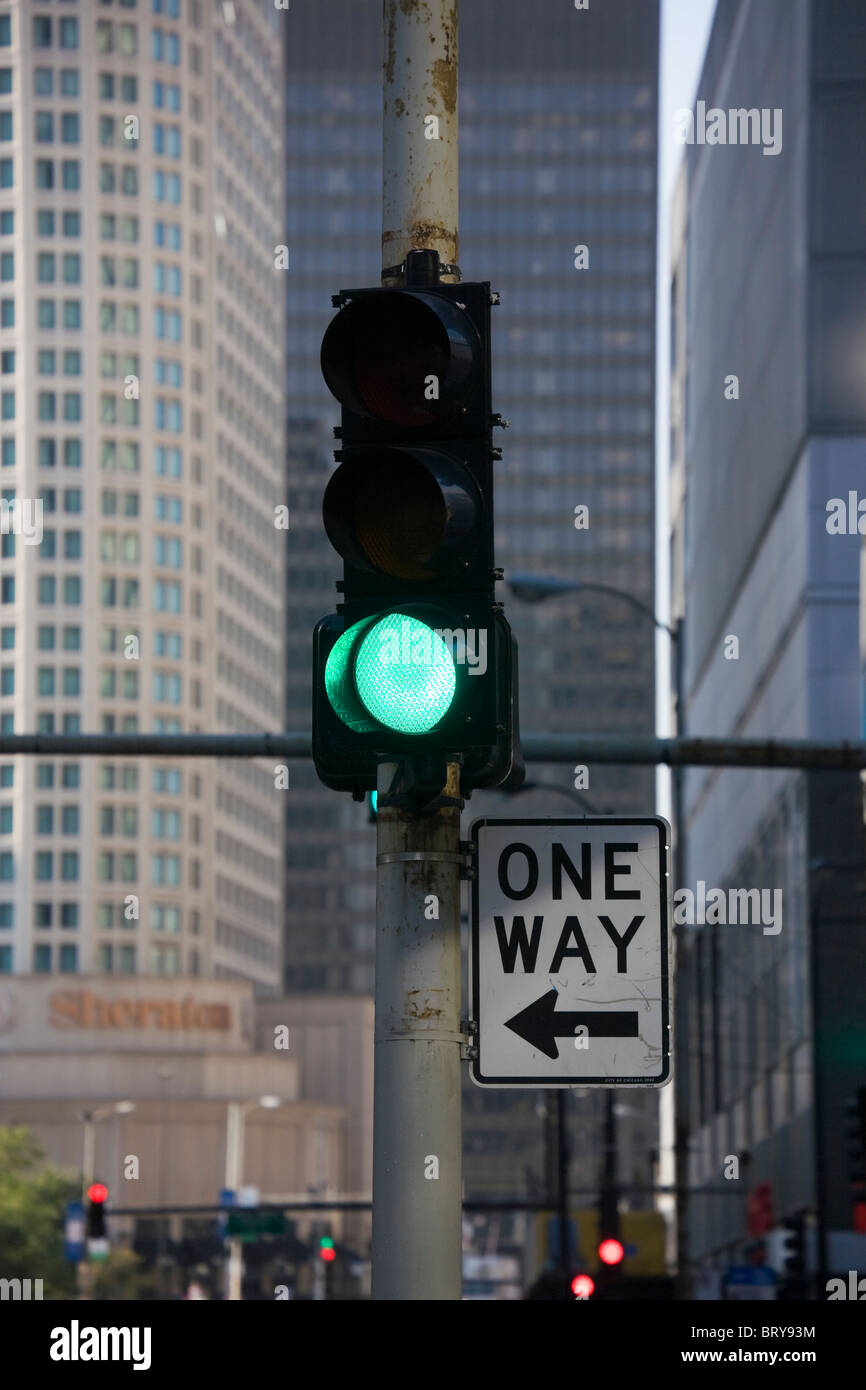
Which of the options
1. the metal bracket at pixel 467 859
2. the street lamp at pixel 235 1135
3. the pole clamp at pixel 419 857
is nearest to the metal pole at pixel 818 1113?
the metal bracket at pixel 467 859

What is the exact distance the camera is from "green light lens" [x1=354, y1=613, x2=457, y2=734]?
5.82m

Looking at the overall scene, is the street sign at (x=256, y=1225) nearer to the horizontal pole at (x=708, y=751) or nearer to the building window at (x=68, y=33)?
the horizontal pole at (x=708, y=751)

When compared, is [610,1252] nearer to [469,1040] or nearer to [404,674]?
[469,1040]

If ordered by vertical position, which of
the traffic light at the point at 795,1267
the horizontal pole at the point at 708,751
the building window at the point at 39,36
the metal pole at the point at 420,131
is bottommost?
the traffic light at the point at 795,1267

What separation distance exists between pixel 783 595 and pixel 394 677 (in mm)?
57677

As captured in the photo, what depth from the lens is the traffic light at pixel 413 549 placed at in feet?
19.2

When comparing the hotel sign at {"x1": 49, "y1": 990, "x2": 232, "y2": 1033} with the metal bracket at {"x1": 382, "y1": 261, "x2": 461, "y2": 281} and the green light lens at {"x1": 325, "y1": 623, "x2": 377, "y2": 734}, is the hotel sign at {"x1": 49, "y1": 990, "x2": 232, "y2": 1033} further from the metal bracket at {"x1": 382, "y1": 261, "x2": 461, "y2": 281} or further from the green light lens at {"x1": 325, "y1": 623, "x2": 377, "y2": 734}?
the green light lens at {"x1": 325, "y1": 623, "x2": 377, "y2": 734}

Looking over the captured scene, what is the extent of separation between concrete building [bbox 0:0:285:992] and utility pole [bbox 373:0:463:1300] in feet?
479

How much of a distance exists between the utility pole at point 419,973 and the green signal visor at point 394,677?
147mm

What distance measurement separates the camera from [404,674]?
586cm

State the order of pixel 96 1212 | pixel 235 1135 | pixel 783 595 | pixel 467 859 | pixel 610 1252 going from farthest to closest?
pixel 235 1135, pixel 783 595, pixel 96 1212, pixel 610 1252, pixel 467 859

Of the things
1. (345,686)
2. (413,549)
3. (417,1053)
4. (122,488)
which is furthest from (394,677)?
(122,488)

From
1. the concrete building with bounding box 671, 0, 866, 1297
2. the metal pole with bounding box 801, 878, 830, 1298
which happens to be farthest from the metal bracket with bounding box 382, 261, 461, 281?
the concrete building with bounding box 671, 0, 866, 1297

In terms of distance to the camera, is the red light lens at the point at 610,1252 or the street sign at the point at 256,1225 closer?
the red light lens at the point at 610,1252
